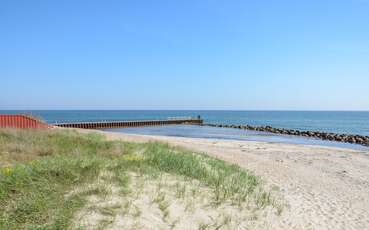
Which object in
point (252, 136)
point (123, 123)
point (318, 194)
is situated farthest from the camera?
point (123, 123)

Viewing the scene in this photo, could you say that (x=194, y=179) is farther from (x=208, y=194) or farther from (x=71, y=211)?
(x=71, y=211)

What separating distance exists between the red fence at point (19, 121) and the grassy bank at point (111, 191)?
14857 millimetres

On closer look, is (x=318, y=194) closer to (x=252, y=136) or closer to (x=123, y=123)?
(x=252, y=136)

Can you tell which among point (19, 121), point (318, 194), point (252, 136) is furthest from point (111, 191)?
point (252, 136)

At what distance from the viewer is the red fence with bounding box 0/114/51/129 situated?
80.8ft

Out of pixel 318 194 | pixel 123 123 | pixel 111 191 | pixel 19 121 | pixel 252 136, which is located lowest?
pixel 252 136

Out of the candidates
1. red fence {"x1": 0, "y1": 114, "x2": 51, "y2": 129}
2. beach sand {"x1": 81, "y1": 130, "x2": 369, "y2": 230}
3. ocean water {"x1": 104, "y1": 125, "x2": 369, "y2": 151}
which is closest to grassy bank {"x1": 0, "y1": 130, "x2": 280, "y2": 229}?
beach sand {"x1": 81, "y1": 130, "x2": 369, "y2": 230}

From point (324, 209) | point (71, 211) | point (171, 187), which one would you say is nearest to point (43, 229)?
point (71, 211)

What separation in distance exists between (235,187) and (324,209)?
2415 mm

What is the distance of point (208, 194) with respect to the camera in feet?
28.3

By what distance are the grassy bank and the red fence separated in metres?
14.9

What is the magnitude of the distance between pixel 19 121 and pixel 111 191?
2069cm

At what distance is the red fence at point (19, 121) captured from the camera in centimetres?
2464

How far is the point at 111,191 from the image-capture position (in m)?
7.33
